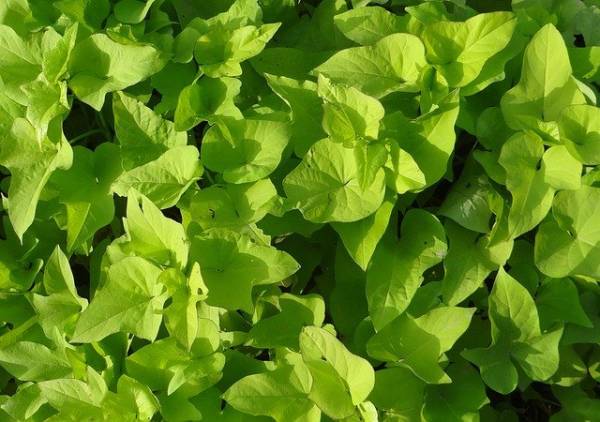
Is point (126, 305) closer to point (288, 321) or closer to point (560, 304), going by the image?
point (288, 321)

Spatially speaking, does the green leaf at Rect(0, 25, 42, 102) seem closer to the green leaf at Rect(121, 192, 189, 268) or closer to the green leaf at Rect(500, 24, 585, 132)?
the green leaf at Rect(121, 192, 189, 268)

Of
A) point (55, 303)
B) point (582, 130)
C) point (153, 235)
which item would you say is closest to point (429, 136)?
point (582, 130)

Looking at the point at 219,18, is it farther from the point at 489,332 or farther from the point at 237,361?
the point at 489,332

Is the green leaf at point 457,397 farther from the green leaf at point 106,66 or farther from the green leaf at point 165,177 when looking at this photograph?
the green leaf at point 106,66

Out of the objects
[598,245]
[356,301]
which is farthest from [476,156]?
[356,301]

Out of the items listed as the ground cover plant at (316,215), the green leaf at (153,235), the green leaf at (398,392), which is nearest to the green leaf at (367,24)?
the ground cover plant at (316,215)
